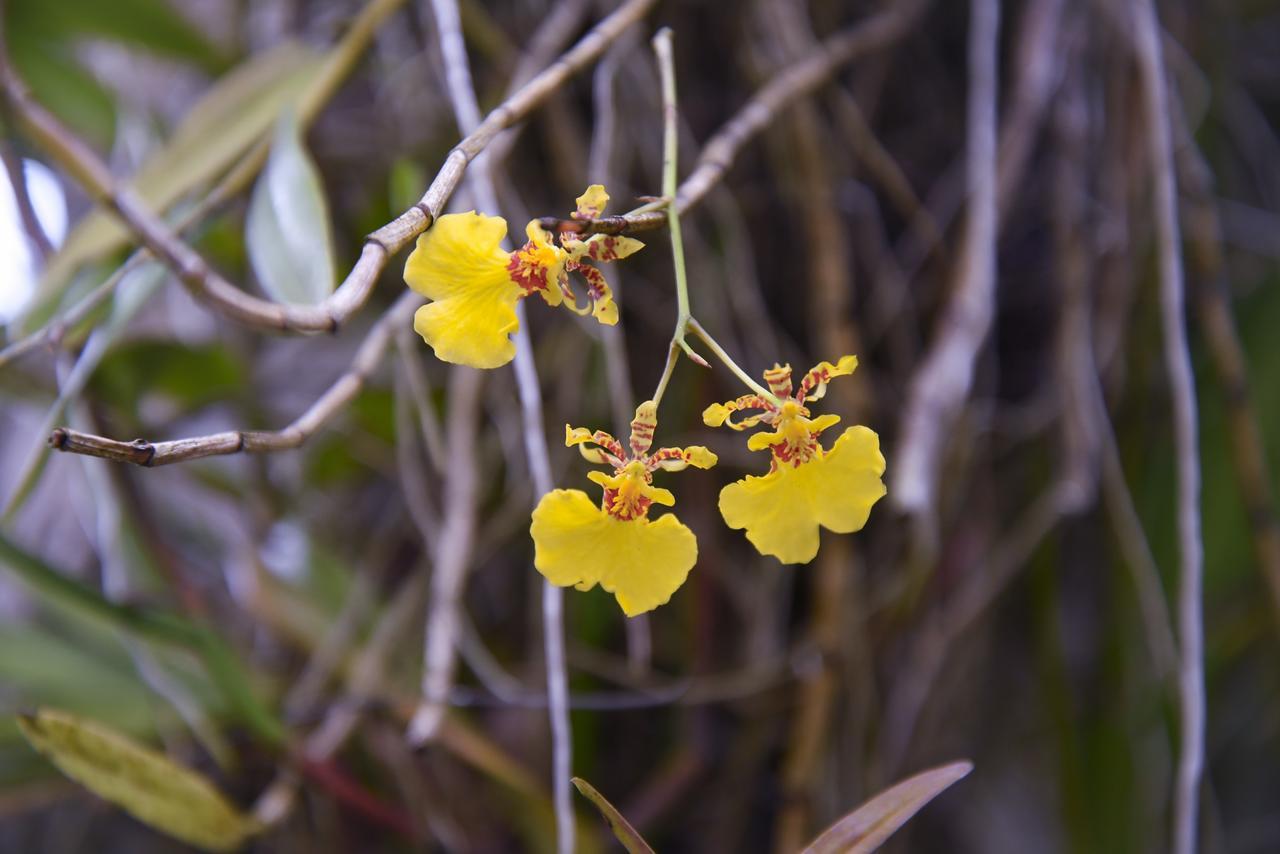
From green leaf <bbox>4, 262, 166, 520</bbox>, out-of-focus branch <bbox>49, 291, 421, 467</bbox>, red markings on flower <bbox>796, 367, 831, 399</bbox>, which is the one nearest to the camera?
out-of-focus branch <bbox>49, 291, 421, 467</bbox>

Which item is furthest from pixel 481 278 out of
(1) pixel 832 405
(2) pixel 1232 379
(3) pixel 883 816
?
(2) pixel 1232 379

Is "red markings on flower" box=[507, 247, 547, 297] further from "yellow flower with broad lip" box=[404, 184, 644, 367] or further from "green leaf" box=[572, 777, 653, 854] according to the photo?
"green leaf" box=[572, 777, 653, 854]

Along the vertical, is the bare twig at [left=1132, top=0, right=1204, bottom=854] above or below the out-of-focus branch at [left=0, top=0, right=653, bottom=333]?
below

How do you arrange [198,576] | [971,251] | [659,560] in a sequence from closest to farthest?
[659,560] < [971,251] < [198,576]

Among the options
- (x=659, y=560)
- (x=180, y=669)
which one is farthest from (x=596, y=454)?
(x=180, y=669)

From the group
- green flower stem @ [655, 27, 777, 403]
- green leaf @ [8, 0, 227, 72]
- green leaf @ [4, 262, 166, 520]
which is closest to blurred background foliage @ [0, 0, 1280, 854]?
green leaf @ [8, 0, 227, 72]

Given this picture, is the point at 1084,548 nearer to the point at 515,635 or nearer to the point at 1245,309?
the point at 1245,309

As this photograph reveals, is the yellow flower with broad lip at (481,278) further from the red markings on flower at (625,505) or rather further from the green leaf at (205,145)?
the green leaf at (205,145)

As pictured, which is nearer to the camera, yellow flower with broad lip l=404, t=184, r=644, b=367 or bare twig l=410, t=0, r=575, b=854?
yellow flower with broad lip l=404, t=184, r=644, b=367
